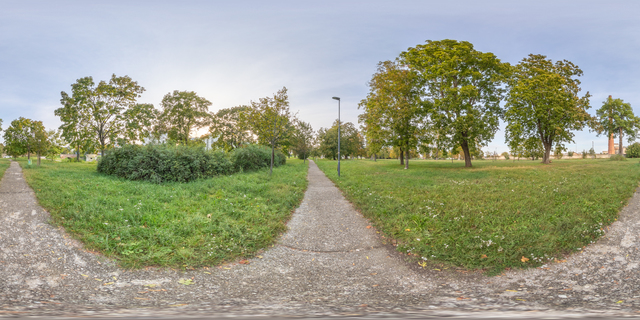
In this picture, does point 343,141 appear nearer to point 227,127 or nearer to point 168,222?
point 227,127

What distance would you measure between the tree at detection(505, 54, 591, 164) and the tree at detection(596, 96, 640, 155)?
51.5 ft

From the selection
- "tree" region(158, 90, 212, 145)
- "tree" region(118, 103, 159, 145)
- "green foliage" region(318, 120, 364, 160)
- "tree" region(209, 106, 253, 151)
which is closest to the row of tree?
"tree" region(118, 103, 159, 145)

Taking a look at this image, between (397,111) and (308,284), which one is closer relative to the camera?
(308,284)

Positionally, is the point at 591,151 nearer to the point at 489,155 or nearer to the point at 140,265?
the point at 489,155

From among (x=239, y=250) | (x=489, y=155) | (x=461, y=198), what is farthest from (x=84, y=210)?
(x=489, y=155)

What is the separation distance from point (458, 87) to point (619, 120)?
111ft

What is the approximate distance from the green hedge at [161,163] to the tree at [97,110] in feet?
25.5

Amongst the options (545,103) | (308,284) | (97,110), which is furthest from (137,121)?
(545,103)

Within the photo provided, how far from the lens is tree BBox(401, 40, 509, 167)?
23.0 m

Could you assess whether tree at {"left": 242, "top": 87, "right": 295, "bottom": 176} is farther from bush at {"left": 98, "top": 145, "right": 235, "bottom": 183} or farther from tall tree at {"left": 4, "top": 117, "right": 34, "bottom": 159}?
tall tree at {"left": 4, "top": 117, "right": 34, "bottom": 159}

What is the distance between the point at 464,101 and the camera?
2383cm

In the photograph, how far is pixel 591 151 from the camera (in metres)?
59.5

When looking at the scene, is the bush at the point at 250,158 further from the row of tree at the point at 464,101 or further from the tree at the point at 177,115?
the tree at the point at 177,115

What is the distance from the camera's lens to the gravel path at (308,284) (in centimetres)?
405
